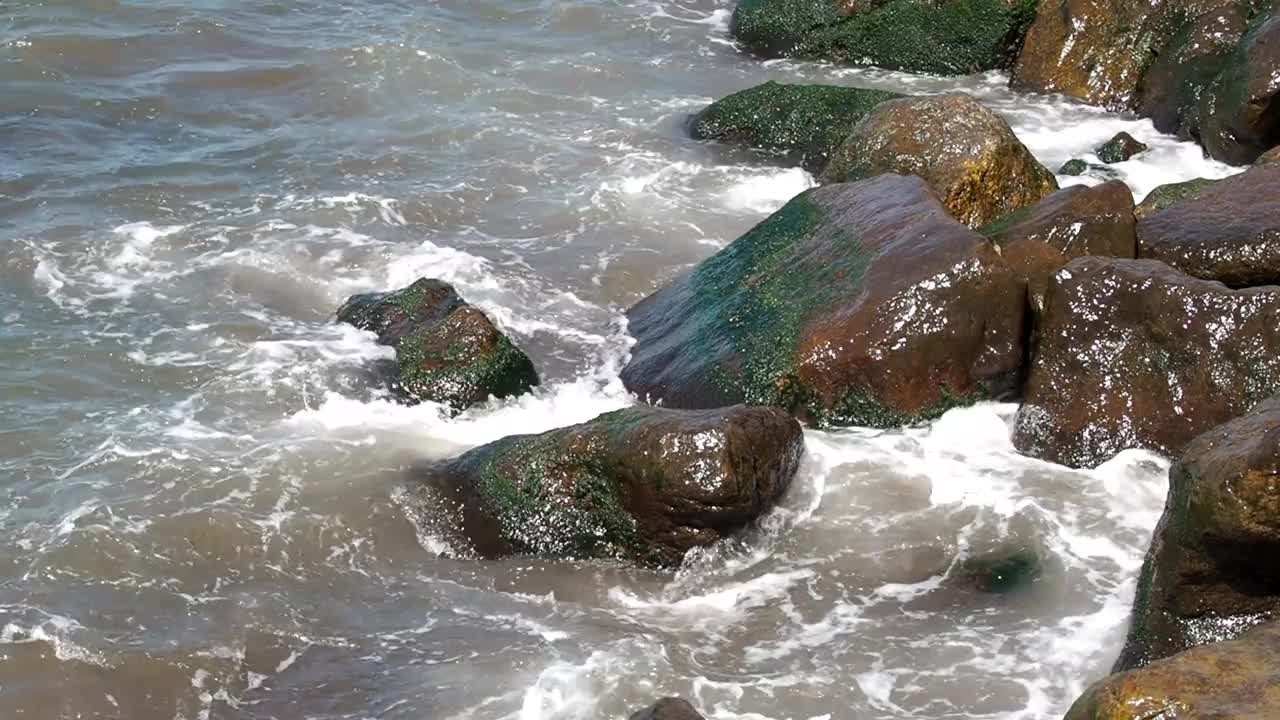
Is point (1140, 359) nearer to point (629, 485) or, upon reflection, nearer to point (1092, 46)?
point (629, 485)

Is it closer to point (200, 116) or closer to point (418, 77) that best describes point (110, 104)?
point (200, 116)

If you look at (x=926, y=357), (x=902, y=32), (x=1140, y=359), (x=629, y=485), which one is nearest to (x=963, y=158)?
(x=926, y=357)

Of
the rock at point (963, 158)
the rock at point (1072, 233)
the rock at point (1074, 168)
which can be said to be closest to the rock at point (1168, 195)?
the rock at point (963, 158)

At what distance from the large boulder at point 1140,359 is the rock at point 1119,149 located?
547 centimetres

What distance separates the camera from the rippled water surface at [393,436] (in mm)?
9484

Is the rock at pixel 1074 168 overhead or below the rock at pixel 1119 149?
below

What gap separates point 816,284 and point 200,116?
9695 millimetres

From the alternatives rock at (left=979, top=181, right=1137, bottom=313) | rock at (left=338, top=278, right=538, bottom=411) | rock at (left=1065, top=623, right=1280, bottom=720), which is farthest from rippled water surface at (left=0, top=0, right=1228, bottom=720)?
rock at (left=1065, top=623, right=1280, bottom=720)

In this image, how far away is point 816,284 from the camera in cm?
1191

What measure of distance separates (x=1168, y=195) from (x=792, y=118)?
16.1ft

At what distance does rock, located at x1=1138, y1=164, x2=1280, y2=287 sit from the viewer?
1166cm

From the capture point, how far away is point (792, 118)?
17219 millimetres

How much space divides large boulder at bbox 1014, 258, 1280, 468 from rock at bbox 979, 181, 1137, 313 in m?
0.55

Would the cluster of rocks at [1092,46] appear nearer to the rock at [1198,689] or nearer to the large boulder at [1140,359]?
the large boulder at [1140,359]
